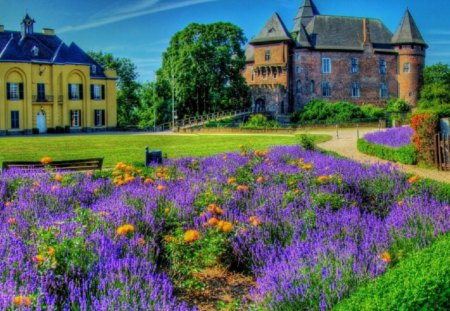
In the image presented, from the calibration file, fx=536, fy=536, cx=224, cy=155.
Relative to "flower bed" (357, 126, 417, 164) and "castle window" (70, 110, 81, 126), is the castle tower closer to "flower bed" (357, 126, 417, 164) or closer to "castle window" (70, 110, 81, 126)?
"castle window" (70, 110, 81, 126)

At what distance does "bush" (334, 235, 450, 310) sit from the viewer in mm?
4012

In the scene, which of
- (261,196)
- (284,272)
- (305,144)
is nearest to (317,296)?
(284,272)

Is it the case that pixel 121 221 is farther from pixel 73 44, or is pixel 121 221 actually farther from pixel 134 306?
pixel 73 44

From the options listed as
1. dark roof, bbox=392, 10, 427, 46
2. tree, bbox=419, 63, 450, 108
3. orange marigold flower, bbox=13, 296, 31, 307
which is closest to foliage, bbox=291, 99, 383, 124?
tree, bbox=419, 63, 450, 108

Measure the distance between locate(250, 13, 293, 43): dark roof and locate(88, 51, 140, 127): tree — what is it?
19.2 metres

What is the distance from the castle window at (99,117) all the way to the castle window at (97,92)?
5.05ft

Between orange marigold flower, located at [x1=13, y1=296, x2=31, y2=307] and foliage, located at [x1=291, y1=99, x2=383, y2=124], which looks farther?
foliage, located at [x1=291, y1=99, x2=383, y2=124]

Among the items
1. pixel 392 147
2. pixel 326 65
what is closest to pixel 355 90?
pixel 326 65

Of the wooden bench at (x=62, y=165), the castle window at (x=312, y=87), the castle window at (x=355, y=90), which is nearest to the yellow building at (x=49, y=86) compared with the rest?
the castle window at (x=312, y=87)

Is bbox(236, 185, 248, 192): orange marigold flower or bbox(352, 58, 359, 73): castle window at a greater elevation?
bbox(352, 58, 359, 73): castle window

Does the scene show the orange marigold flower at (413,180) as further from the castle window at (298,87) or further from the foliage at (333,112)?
the castle window at (298,87)

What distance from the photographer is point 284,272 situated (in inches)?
193

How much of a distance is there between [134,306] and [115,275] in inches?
27.9

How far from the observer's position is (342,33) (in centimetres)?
7862
